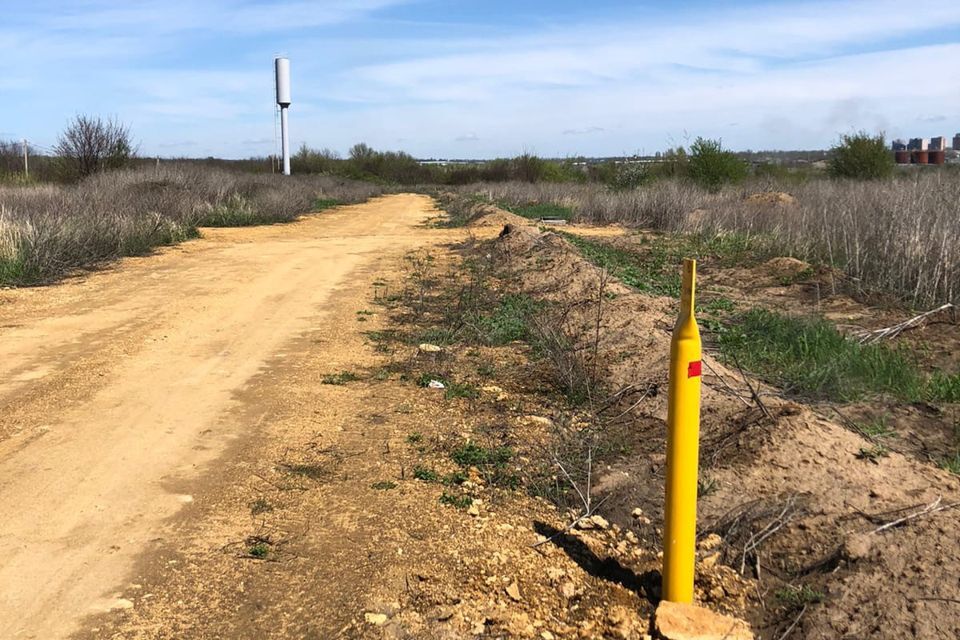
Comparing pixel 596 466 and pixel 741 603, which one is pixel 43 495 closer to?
pixel 596 466

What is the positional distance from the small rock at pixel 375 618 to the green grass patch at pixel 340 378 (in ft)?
11.7

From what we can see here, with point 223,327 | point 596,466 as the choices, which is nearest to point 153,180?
point 223,327

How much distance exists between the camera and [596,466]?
4.73 m

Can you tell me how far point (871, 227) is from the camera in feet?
35.8

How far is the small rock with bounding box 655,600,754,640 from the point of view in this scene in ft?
9.78

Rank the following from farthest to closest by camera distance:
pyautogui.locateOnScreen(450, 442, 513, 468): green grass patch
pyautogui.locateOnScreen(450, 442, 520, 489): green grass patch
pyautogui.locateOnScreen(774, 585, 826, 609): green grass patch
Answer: pyautogui.locateOnScreen(450, 442, 513, 468): green grass patch, pyautogui.locateOnScreen(450, 442, 520, 489): green grass patch, pyautogui.locateOnScreen(774, 585, 826, 609): green grass patch

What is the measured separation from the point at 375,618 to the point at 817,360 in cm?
487

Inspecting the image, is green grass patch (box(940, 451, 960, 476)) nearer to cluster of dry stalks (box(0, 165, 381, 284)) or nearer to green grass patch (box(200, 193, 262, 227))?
cluster of dry stalks (box(0, 165, 381, 284))

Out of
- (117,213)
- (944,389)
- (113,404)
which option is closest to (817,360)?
(944,389)

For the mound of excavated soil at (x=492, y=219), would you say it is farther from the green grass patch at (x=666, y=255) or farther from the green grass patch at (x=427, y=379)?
the green grass patch at (x=427, y=379)

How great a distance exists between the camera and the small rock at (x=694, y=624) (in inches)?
117

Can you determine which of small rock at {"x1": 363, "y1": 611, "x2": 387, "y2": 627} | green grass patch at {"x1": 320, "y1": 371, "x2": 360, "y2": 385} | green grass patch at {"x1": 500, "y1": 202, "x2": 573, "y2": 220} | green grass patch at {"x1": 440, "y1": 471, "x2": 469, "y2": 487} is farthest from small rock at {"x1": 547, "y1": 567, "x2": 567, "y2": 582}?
green grass patch at {"x1": 500, "y1": 202, "x2": 573, "y2": 220}

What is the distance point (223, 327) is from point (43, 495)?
4.68 meters

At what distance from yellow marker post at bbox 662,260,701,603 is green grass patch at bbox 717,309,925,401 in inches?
130
